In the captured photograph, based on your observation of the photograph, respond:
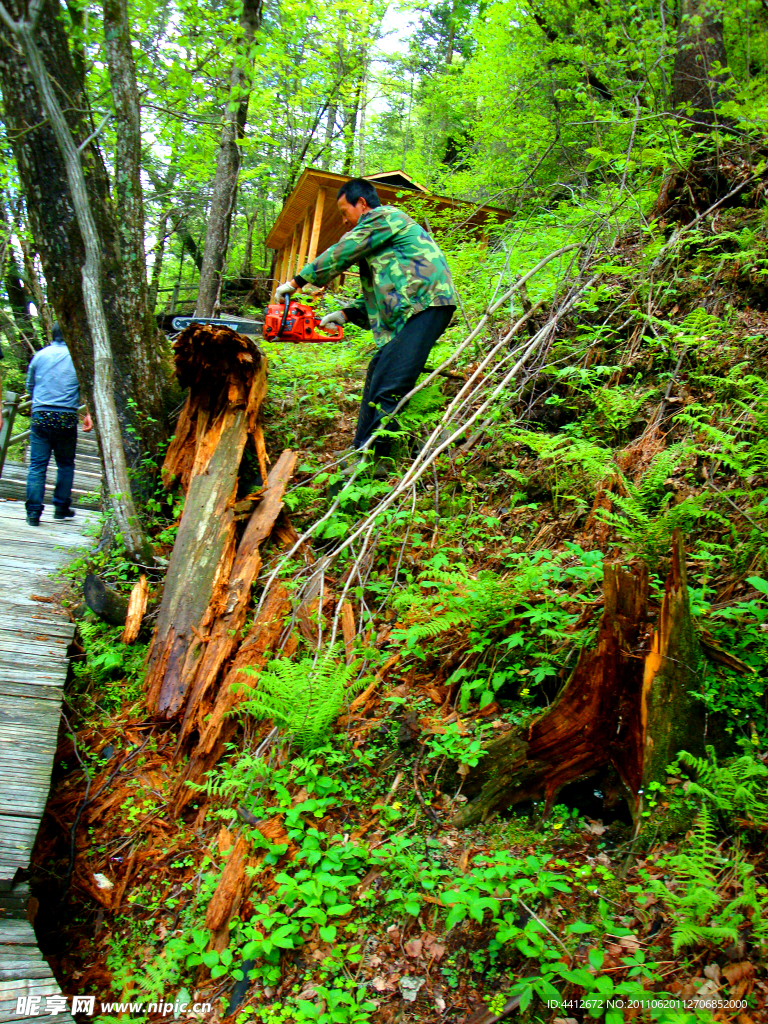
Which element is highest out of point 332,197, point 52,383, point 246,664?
point 332,197

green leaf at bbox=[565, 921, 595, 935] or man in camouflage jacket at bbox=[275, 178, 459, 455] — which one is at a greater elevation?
man in camouflage jacket at bbox=[275, 178, 459, 455]

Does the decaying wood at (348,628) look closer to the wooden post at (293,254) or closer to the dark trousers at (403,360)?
the dark trousers at (403,360)

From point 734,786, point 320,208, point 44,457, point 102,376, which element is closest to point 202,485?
point 102,376

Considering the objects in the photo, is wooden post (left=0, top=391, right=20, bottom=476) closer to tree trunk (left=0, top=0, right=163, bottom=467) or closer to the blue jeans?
the blue jeans

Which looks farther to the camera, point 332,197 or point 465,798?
point 332,197

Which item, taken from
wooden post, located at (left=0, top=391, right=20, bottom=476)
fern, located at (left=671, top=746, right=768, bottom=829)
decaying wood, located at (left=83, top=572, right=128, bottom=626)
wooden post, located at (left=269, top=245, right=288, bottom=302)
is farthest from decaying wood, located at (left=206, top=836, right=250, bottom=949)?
wooden post, located at (left=269, top=245, right=288, bottom=302)

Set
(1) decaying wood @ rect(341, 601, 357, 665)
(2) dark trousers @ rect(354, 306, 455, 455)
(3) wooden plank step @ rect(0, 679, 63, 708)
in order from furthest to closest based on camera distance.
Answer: (2) dark trousers @ rect(354, 306, 455, 455) → (3) wooden plank step @ rect(0, 679, 63, 708) → (1) decaying wood @ rect(341, 601, 357, 665)

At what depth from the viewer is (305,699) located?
3.19 meters

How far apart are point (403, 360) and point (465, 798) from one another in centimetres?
329

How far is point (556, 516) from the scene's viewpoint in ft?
13.9

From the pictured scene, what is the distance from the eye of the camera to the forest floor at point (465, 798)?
2.28 metres

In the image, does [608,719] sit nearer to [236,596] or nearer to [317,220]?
[236,596]

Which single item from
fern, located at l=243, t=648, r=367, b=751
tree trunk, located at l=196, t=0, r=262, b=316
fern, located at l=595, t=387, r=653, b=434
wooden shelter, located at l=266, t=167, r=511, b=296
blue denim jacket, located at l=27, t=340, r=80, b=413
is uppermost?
wooden shelter, located at l=266, t=167, r=511, b=296

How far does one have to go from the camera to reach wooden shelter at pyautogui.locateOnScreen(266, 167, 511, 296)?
57.9 feet
